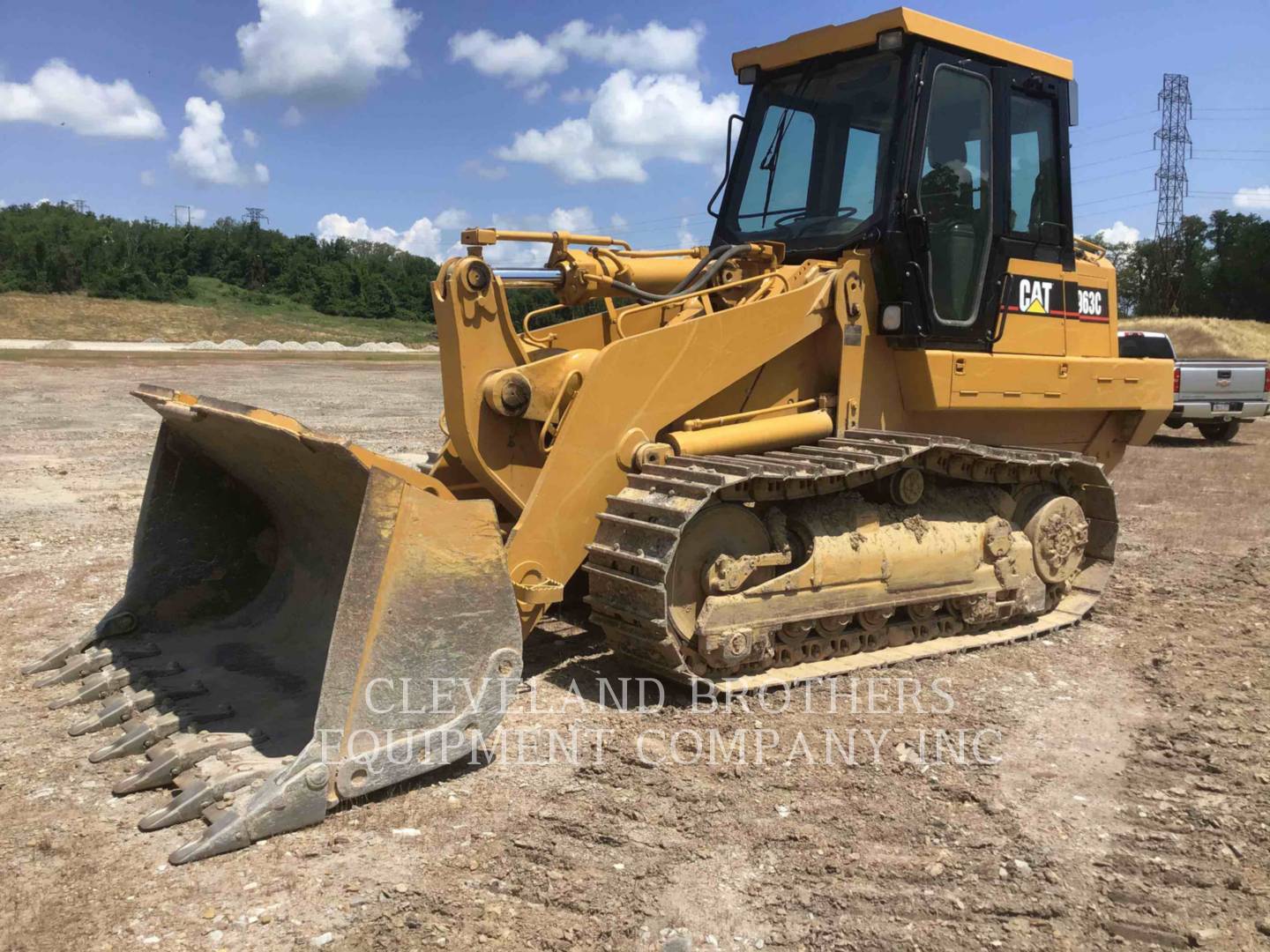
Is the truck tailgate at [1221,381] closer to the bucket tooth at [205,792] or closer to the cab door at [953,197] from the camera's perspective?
the cab door at [953,197]

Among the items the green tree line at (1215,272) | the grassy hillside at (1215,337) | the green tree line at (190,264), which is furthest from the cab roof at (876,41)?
the green tree line at (190,264)

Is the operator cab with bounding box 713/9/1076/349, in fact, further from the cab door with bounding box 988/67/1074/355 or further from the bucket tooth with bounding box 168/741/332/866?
the bucket tooth with bounding box 168/741/332/866

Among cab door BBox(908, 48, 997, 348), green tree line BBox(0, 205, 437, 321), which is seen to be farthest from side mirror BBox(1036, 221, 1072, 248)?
green tree line BBox(0, 205, 437, 321)

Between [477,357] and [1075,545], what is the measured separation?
12.5ft

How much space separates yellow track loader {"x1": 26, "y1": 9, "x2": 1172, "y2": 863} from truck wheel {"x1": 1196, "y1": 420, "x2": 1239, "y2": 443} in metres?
12.1

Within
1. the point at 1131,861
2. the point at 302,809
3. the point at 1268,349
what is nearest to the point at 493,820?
the point at 302,809

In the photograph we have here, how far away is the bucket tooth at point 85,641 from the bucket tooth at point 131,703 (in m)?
0.63

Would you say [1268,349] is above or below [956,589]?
above

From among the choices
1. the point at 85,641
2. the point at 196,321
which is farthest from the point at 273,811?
the point at 196,321

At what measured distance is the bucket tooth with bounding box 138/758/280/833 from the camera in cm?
353

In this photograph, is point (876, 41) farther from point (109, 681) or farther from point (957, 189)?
point (109, 681)

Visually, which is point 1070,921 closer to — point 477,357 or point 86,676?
point 477,357

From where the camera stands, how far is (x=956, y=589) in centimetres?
582

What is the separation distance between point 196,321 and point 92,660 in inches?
1602
